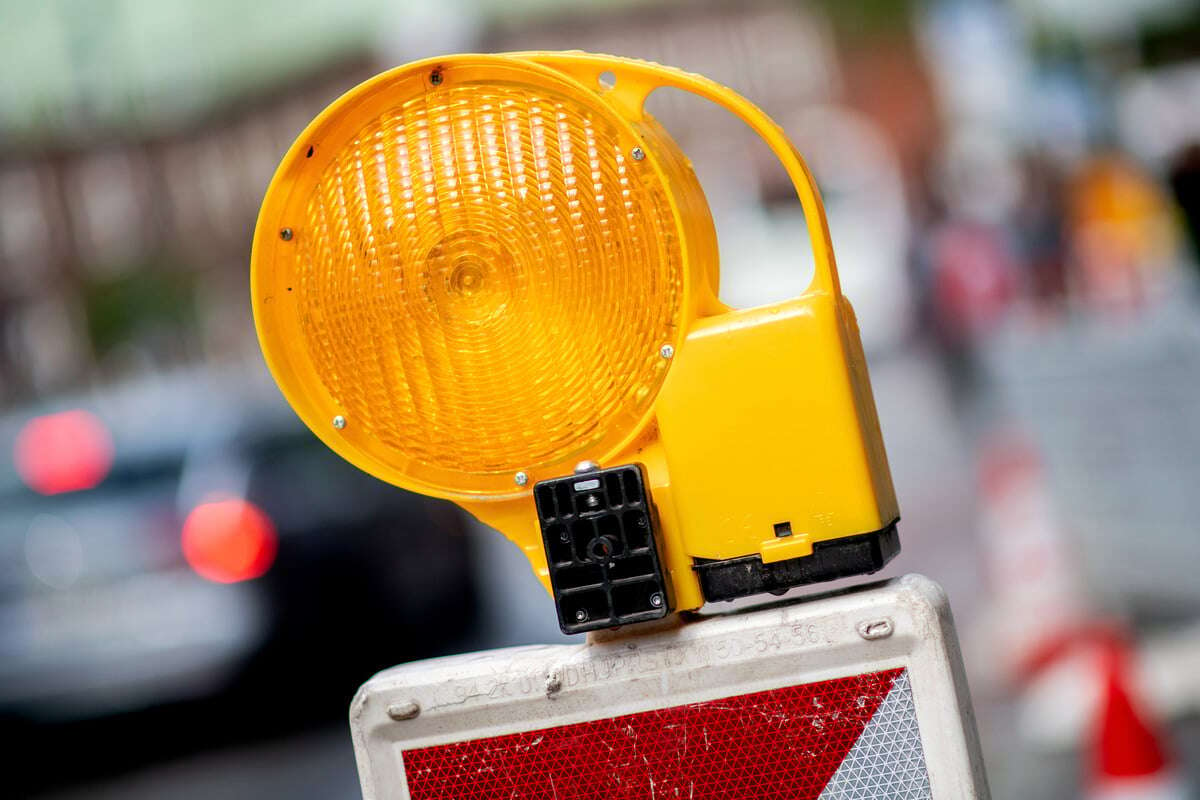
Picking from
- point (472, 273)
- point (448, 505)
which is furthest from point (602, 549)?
Answer: point (448, 505)

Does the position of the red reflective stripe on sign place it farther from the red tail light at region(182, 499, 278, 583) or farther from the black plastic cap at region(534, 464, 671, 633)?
the red tail light at region(182, 499, 278, 583)

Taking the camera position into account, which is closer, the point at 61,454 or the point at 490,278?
the point at 490,278

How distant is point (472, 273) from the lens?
1.59m

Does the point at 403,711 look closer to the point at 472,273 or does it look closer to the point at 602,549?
the point at 602,549

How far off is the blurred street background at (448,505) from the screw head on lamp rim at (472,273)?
276 cm

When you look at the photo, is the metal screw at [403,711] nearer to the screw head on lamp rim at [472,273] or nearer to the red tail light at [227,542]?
the screw head on lamp rim at [472,273]

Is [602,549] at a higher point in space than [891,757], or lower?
higher

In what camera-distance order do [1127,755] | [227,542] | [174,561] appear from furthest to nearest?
[227,542], [174,561], [1127,755]

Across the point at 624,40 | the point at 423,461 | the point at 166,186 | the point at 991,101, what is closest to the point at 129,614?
the point at 423,461

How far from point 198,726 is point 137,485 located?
102cm

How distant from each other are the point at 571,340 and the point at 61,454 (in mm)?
5029

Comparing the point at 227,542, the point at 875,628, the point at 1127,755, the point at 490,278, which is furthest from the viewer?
the point at 227,542

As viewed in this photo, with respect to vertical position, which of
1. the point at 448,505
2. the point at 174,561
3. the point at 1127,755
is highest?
the point at 174,561

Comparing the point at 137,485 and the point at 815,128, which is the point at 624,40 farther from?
the point at 137,485
